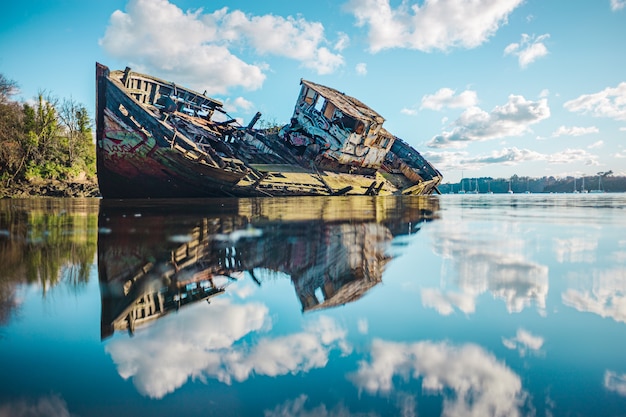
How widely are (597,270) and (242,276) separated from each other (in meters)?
2.82

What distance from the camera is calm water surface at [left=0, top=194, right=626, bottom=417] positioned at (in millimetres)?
1185

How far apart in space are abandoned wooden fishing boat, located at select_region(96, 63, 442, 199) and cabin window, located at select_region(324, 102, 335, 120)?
60 millimetres

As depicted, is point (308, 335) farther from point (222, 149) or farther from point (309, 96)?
point (309, 96)

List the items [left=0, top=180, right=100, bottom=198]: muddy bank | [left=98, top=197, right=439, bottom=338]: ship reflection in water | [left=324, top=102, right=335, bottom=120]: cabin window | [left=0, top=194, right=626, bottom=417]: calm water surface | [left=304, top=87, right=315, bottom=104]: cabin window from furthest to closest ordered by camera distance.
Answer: [left=0, top=180, right=100, bottom=198]: muddy bank → [left=304, top=87, right=315, bottom=104]: cabin window → [left=324, top=102, right=335, bottom=120]: cabin window → [left=98, top=197, right=439, bottom=338]: ship reflection in water → [left=0, top=194, right=626, bottom=417]: calm water surface

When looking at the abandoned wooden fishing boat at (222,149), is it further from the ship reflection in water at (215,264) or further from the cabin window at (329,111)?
the ship reflection in water at (215,264)

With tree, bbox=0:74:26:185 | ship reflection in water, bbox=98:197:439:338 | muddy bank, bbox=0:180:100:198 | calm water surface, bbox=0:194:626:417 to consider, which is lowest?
calm water surface, bbox=0:194:626:417

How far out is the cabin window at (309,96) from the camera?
2336 centimetres

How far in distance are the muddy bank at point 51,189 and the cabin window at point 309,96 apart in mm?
18259

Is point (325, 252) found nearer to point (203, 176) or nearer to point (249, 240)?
point (249, 240)

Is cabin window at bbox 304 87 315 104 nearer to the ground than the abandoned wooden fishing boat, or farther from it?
farther from it

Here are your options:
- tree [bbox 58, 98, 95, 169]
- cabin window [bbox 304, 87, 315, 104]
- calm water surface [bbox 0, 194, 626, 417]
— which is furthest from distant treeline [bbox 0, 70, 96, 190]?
calm water surface [bbox 0, 194, 626, 417]

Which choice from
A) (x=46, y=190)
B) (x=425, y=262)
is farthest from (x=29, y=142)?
(x=425, y=262)

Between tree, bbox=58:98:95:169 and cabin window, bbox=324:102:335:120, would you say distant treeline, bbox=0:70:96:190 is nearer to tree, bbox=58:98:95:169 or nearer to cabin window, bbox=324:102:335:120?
tree, bbox=58:98:95:169

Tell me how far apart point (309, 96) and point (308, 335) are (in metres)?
23.2
